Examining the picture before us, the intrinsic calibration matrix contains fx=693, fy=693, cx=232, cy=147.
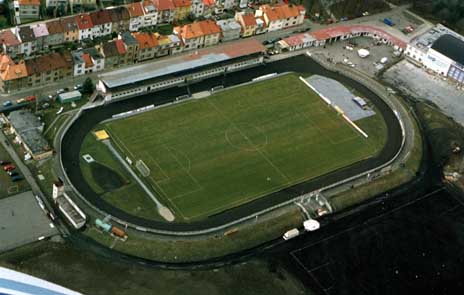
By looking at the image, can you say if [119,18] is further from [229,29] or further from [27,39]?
[229,29]

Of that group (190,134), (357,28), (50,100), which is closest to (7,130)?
(50,100)

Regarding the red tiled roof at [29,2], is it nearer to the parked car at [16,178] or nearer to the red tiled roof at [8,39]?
the red tiled roof at [8,39]

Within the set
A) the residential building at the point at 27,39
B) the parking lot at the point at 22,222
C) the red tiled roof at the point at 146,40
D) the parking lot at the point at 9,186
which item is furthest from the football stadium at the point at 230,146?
the residential building at the point at 27,39

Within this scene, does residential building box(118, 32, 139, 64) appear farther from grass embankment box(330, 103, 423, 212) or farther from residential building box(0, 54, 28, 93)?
grass embankment box(330, 103, 423, 212)

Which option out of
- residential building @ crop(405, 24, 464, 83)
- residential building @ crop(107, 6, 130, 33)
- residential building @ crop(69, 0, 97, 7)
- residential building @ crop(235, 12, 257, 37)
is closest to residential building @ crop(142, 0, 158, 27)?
residential building @ crop(107, 6, 130, 33)

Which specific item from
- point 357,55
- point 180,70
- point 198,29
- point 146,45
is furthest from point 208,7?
point 357,55
